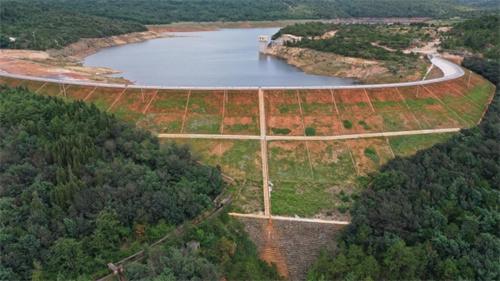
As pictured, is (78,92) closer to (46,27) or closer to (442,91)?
(442,91)

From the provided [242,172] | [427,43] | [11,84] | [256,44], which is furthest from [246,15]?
[242,172]

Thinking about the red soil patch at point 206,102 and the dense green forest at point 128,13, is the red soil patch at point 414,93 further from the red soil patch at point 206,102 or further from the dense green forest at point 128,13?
the dense green forest at point 128,13

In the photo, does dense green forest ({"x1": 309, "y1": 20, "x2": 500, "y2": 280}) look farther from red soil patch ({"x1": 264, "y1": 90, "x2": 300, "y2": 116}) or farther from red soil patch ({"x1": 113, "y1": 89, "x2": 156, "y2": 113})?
red soil patch ({"x1": 113, "y1": 89, "x2": 156, "y2": 113})

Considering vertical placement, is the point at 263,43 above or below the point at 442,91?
above

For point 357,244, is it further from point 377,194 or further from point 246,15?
point 246,15

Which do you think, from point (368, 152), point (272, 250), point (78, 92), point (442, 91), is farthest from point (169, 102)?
point (442, 91)

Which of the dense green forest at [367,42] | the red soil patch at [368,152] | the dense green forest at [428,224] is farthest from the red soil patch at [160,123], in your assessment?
the dense green forest at [367,42]
